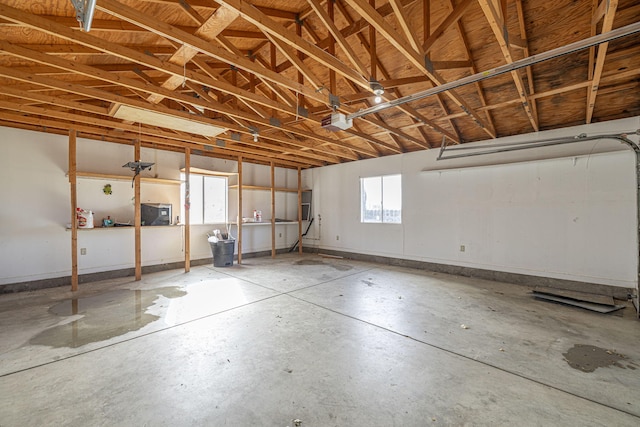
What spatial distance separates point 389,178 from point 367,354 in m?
5.04

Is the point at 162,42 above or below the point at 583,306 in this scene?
above

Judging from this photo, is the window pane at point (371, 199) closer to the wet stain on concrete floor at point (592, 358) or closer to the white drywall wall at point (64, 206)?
the white drywall wall at point (64, 206)

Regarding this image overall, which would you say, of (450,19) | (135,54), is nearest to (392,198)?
(450,19)

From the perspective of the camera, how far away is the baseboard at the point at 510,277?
4.02 metres

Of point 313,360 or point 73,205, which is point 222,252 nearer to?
point 73,205

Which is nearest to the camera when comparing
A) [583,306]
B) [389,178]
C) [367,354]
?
[367,354]

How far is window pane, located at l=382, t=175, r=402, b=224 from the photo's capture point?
6519 mm

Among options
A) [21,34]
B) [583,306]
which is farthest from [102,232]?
[583,306]

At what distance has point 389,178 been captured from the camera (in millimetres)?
6746

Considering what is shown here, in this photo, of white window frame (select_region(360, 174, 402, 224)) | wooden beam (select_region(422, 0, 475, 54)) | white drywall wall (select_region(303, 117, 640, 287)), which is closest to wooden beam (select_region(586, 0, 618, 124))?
white drywall wall (select_region(303, 117, 640, 287))

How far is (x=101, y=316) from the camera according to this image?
3297 millimetres

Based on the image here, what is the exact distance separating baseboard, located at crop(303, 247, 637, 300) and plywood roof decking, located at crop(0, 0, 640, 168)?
2696 millimetres

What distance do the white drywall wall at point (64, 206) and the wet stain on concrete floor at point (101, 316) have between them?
1.38m

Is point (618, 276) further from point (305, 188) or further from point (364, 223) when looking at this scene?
point (305, 188)
